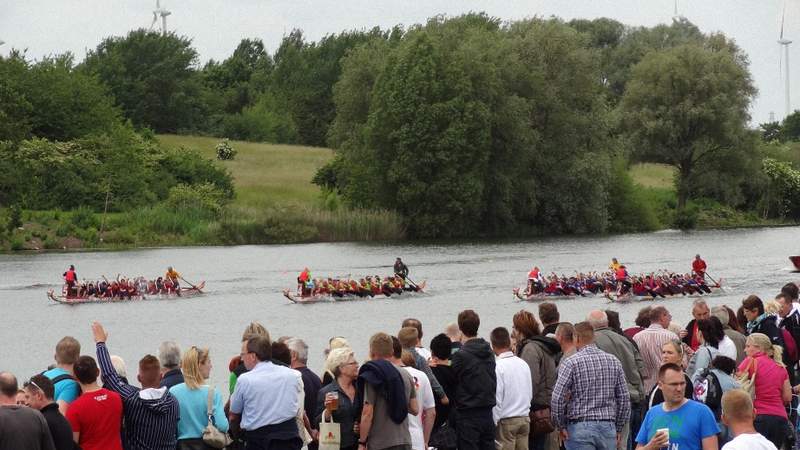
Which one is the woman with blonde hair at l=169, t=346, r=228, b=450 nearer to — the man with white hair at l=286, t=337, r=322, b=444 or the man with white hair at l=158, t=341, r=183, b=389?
the man with white hair at l=158, t=341, r=183, b=389

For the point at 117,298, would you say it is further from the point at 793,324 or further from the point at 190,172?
the point at 190,172

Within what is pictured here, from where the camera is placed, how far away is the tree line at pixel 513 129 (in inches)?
2891

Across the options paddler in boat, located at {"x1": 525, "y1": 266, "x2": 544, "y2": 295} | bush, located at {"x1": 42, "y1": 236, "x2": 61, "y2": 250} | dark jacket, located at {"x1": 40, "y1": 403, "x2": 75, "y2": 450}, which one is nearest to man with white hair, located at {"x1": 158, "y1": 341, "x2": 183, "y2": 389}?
dark jacket, located at {"x1": 40, "y1": 403, "x2": 75, "y2": 450}

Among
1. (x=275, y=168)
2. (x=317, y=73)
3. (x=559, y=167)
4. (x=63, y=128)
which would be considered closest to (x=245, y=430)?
(x=559, y=167)

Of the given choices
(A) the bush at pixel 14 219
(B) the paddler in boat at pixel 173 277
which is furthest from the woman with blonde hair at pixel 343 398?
(A) the bush at pixel 14 219

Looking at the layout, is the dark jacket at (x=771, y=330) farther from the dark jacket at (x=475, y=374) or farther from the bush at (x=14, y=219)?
the bush at (x=14, y=219)

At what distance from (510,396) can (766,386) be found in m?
2.14

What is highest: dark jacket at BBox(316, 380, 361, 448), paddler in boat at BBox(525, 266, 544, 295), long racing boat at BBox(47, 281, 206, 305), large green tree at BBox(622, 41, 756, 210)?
large green tree at BBox(622, 41, 756, 210)

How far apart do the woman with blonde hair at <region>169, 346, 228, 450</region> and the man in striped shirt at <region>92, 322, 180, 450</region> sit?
0.83 feet

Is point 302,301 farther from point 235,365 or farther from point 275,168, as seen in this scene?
point 275,168

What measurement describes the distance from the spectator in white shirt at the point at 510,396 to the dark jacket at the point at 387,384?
1.61 meters

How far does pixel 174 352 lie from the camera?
979 cm

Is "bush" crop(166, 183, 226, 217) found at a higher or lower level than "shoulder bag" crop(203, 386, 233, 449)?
higher

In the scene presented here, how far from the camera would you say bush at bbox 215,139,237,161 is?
9712 centimetres
